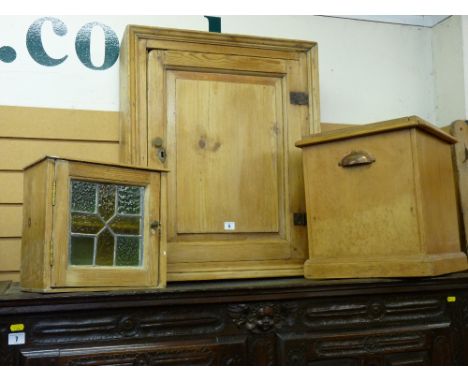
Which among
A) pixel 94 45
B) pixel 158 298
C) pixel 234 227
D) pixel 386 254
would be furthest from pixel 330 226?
pixel 94 45

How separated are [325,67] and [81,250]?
1545 mm

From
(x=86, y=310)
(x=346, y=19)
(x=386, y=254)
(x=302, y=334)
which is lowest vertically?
(x=302, y=334)

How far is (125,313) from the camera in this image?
5.33ft

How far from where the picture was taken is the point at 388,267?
1.83 m

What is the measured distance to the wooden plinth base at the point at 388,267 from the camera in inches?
70.4

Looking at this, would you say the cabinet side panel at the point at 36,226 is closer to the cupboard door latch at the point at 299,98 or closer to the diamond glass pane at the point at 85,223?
the diamond glass pane at the point at 85,223

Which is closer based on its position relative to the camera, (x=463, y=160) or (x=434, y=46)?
(x=463, y=160)

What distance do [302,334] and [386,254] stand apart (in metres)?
0.39

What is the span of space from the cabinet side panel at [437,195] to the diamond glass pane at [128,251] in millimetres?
915

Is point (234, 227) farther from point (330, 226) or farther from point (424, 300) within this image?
point (424, 300)

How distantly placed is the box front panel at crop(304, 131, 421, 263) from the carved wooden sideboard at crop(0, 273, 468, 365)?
13 cm

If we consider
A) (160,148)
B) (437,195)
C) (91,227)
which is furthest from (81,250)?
(437,195)

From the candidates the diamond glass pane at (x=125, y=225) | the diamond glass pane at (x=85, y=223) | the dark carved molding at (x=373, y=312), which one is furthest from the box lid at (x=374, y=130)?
the diamond glass pane at (x=85, y=223)

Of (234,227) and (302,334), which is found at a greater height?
(234,227)
